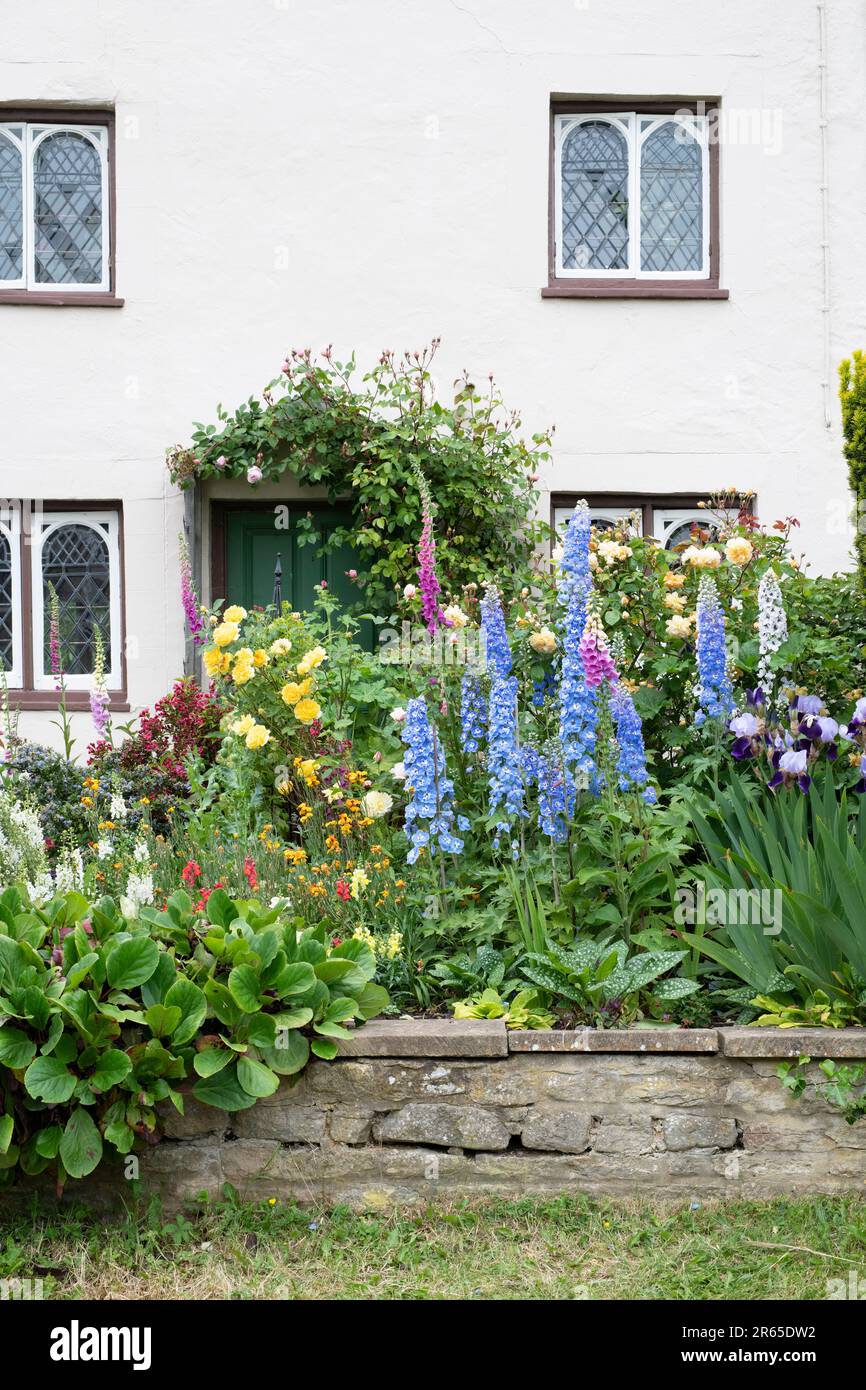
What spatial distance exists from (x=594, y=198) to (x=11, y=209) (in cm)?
393

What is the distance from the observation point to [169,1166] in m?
3.42

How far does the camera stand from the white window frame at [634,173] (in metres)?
8.34

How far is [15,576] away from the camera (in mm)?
8234

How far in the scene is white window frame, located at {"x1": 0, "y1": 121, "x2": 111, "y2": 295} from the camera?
323 inches

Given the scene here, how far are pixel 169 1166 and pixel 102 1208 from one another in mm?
211

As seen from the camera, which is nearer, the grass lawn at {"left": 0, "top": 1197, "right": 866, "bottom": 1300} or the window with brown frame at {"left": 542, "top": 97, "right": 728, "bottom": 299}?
the grass lawn at {"left": 0, "top": 1197, "right": 866, "bottom": 1300}

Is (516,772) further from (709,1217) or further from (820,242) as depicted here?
(820,242)

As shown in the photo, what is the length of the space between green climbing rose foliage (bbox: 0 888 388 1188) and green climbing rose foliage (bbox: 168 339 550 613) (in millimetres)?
4218

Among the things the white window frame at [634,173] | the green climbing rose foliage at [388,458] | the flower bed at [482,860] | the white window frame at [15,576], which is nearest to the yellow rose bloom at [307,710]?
the flower bed at [482,860]

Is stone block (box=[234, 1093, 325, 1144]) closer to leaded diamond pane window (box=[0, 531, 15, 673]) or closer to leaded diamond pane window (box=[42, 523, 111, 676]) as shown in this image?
leaded diamond pane window (box=[42, 523, 111, 676])

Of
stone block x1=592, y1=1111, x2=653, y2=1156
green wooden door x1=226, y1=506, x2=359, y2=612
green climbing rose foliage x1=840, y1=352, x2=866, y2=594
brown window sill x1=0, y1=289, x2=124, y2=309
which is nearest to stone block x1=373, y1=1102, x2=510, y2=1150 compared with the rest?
stone block x1=592, y1=1111, x2=653, y2=1156

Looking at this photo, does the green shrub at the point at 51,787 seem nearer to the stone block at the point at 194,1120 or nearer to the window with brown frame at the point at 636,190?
the stone block at the point at 194,1120

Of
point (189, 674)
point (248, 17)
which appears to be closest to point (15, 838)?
point (189, 674)

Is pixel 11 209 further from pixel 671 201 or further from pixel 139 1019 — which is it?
pixel 139 1019
